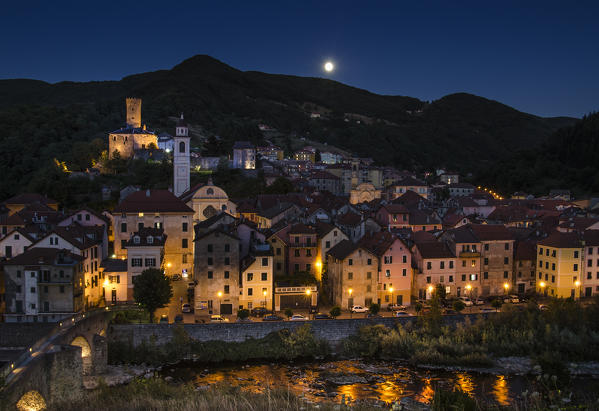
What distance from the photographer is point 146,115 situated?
115312 mm

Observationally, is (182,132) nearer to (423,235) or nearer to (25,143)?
(423,235)

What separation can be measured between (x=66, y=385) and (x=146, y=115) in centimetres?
9913

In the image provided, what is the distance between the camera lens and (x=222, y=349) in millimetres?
31281

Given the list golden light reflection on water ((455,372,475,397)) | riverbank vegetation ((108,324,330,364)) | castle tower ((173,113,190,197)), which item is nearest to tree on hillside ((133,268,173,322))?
riverbank vegetation ((108,324,330,364))

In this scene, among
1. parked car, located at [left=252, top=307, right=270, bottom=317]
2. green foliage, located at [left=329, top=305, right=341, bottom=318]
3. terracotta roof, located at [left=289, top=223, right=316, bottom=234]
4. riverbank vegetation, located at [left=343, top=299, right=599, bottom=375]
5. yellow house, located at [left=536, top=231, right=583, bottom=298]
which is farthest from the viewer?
terracotta roof, located at [left=289, top=223, right=316, bottom=234]

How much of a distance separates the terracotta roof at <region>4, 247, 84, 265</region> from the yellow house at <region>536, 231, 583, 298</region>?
33.3 m

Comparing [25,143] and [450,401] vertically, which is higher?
[25,143]

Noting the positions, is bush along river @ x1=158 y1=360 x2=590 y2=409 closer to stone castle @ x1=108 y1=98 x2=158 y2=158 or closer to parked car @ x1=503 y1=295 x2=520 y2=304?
parked car @ x1=503 y1=295 x2=520 y2=304

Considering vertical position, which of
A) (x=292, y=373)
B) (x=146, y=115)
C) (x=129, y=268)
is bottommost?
(x=292, y=373)

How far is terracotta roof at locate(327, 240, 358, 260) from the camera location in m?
36.4

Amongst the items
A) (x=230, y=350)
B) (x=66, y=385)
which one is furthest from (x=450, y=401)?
(x=230, y=350)

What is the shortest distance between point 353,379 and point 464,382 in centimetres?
603

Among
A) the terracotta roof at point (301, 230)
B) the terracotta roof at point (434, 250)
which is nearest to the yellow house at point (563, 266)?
the terracotta roof at point (434, 250)

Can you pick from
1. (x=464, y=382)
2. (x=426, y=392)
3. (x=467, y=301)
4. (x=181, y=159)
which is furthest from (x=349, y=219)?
(x=181, y=159)
